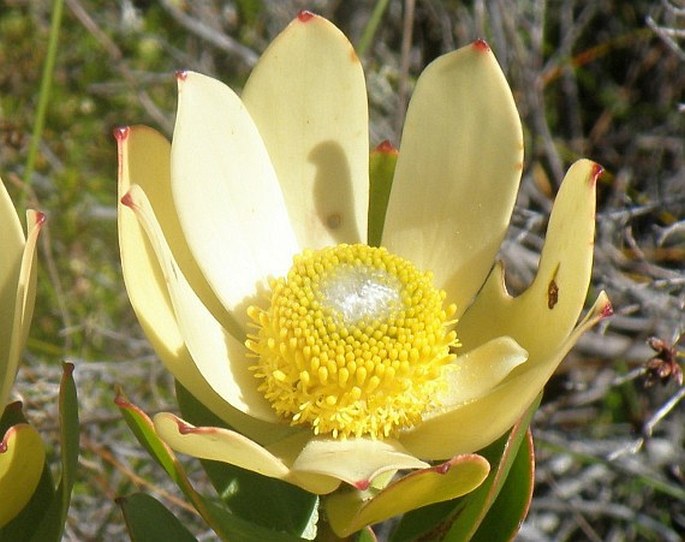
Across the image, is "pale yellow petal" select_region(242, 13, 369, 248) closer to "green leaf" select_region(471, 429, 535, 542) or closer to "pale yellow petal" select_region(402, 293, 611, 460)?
"pale yellow petal" select_region(402, 293, 611, 460)

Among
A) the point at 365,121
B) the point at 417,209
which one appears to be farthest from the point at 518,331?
the point at 365,121

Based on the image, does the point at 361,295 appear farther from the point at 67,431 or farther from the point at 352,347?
the point at 67,431

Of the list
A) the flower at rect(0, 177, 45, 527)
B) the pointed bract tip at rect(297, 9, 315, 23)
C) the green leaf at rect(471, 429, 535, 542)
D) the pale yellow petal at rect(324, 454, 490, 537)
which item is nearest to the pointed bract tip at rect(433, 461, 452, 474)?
the pale yellow petal at rect(324, 454, 490, 537)

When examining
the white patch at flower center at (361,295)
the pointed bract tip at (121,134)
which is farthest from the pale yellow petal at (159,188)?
the white patch at flower center at (361,295)

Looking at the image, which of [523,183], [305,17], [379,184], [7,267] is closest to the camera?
[7,267]

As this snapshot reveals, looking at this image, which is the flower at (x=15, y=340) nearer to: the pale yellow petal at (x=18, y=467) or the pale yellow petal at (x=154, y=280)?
the pale yellow petal at (x=18, y=467)

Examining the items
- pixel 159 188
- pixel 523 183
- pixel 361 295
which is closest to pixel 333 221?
pixel 361 295
